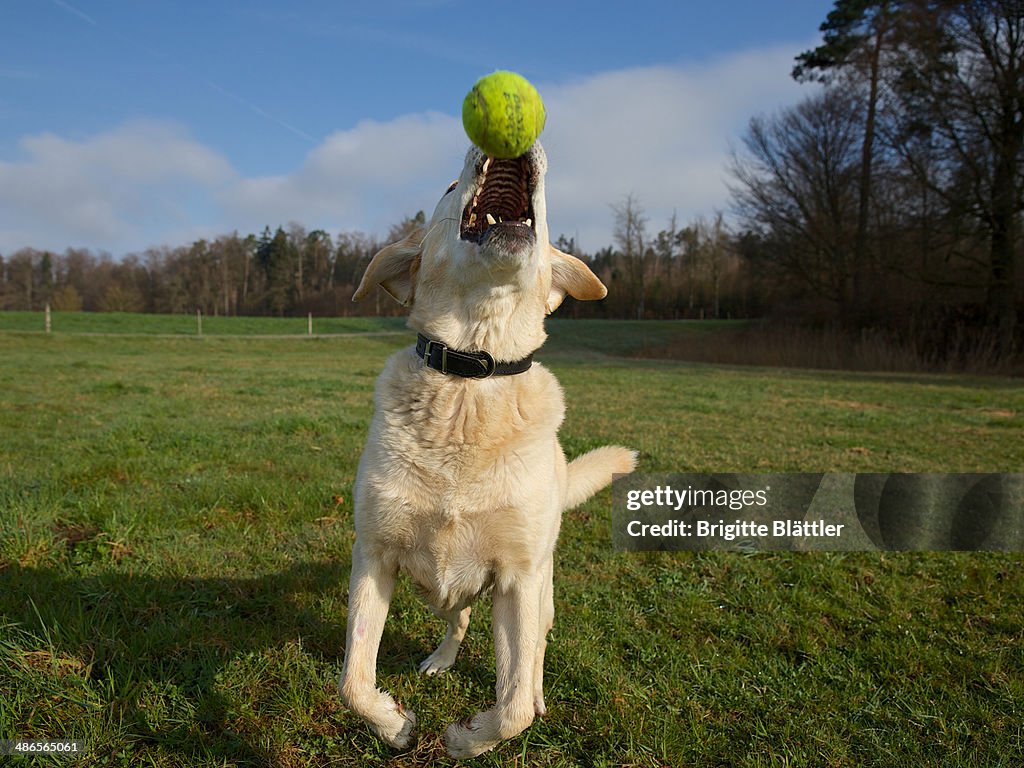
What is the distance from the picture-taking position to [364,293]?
9.96 feet

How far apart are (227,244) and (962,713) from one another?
8513cm

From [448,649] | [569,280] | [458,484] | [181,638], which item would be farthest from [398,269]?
[181,638]

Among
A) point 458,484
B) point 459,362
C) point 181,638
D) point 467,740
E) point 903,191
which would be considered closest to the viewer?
point 467,740

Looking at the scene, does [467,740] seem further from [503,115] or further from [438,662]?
[503,115]

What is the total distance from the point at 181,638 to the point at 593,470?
2218 millimetres

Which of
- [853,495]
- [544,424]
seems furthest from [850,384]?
[544,424]

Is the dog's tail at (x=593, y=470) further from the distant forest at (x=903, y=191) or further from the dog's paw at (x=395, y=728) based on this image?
the distant forest at (x=903, y=191)

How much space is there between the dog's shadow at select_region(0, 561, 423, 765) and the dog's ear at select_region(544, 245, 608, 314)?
1.87 metres

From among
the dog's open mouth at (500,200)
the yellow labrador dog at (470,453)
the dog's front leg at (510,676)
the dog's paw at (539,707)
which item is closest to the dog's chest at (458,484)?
the yellow labrador dog at (470,453)

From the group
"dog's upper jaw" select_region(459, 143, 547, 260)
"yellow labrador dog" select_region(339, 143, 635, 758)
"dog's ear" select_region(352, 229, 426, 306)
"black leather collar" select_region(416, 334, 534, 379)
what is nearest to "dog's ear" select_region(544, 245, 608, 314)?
"yellow labrador dog" select_region(339, 143, 635, 758)

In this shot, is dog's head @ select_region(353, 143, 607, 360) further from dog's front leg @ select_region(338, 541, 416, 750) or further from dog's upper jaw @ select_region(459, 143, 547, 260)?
dog's front leg @ select_region(338, 541, 416, 750)

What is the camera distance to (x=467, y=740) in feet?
7.26

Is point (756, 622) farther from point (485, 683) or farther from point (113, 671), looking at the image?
point (113, 671)

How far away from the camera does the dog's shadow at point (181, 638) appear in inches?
93.0
